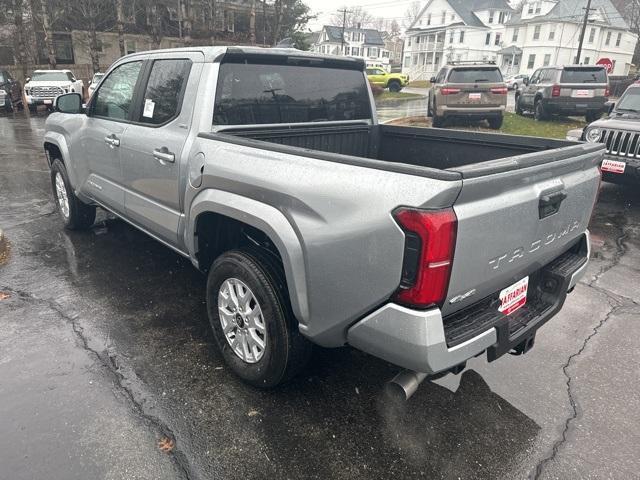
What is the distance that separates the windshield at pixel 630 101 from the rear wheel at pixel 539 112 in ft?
26.7

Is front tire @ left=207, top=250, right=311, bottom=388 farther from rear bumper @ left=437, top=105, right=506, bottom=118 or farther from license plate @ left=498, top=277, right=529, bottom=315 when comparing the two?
rear bumper @ left=437, top=105, right=506, bottom=118

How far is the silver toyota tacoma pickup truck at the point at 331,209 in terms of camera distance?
6.45 ft

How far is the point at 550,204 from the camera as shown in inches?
89.8

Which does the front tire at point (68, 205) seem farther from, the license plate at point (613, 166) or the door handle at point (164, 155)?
the license plate at point (613, 166)

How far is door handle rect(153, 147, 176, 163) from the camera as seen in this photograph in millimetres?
3238

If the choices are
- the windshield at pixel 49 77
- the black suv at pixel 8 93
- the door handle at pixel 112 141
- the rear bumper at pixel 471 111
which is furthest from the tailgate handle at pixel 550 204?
the windshield at pixel 49 77

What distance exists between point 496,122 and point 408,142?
1104 cm

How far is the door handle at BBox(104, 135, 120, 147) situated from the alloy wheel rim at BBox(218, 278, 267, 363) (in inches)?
72.6

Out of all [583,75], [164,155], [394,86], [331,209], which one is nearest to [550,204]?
[331,209]

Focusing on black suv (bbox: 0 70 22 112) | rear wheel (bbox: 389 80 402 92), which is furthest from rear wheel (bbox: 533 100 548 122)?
rear wheel (bbox: 389 80 402 92)

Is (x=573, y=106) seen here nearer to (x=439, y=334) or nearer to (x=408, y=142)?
(x=408, y=142)

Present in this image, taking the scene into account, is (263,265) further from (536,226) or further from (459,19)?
(459,19)

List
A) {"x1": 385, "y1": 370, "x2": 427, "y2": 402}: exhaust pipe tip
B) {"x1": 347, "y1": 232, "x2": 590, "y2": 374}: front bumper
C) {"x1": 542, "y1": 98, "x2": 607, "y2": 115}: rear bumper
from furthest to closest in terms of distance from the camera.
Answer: {"x1": 542, "y1": 98, "x2": 607, "y2": 115}: rear bumper < {"x1": 385, "y1": 370, "x2": 427, "y2": 402}: exhaust pipe tip < {"x1": 347, "y1": 232, "x2": 590, "y2": 374}: front bumper

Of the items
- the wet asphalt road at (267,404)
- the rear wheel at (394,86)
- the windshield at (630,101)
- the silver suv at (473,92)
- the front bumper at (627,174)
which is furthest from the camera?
the rear wheel at (394,86)
